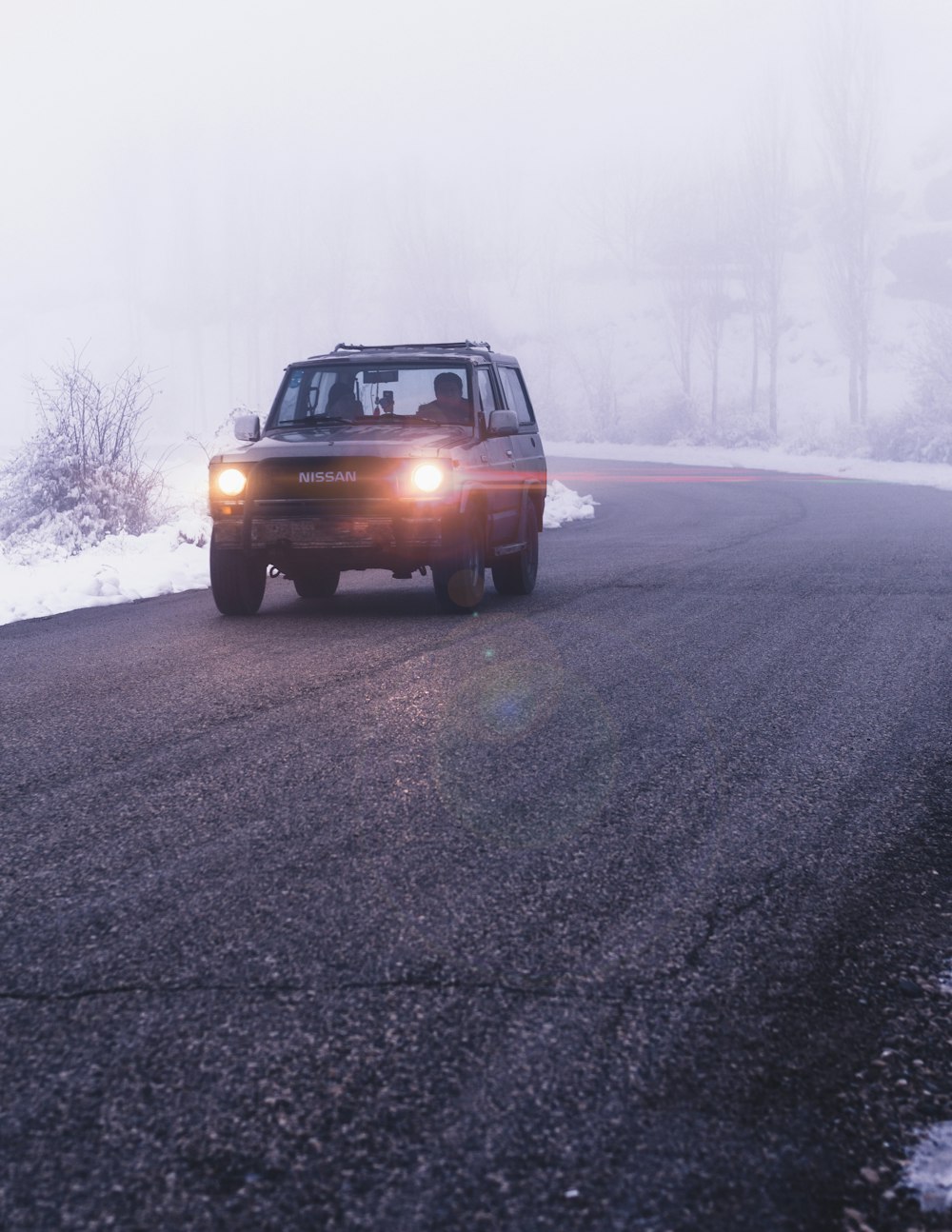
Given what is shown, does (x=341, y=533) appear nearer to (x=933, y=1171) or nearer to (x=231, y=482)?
(x=231, y=482)

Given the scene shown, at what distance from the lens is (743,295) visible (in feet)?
329

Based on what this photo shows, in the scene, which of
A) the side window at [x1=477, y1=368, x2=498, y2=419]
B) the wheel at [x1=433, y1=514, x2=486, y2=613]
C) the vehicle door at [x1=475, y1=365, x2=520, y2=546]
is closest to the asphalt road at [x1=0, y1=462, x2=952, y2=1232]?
the wheel at [x1=433, y1=514, x2=486, y2=613]

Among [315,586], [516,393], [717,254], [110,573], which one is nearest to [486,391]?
[516,393]

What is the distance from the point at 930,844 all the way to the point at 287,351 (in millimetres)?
117038

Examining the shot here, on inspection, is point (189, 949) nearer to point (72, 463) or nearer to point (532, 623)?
point (532, 623)

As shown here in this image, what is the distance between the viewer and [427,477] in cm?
969

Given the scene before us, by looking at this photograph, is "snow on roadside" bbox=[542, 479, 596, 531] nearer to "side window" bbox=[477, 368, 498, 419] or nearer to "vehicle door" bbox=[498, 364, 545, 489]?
"vehicle door" bbox=[498, 364, 545, 489]

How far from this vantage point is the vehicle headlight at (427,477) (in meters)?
9.66

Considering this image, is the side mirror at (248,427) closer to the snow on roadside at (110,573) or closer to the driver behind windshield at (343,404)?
the driver behind windshield at (343,404)

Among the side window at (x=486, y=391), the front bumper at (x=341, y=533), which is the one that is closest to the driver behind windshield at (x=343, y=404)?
the side window at (x=486, y=391)

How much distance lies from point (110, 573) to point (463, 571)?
4.56m

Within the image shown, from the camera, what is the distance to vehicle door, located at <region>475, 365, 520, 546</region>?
1066cm

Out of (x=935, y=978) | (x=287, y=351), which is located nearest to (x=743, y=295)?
(x=287, y=351)

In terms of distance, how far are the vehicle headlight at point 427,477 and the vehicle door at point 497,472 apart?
0.87 meters
